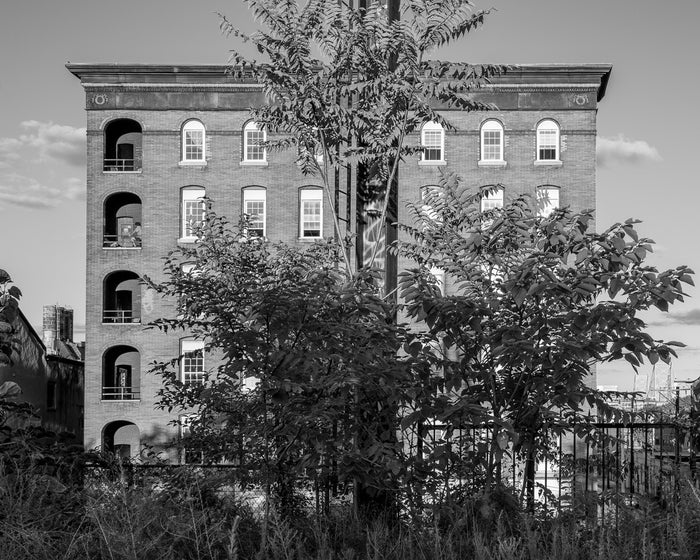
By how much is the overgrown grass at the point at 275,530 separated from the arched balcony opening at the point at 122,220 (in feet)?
122

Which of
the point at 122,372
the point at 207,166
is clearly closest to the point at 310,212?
the point at 207,166

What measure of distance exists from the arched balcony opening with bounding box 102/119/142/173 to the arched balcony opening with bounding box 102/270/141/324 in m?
5.87

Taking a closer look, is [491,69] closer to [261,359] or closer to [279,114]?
[279,114]

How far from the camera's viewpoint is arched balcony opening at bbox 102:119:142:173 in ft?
150

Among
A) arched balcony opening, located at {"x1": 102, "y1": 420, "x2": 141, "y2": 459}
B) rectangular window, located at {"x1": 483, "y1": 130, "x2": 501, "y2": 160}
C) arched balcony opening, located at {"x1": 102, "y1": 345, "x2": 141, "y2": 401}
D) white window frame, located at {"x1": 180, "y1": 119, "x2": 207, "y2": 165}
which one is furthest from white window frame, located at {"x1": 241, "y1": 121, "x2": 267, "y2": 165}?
arched balcony opening, located at {"x1": 102, "y1": 420, "x2": 141, "y2": 459}

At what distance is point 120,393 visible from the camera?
43.8 metres

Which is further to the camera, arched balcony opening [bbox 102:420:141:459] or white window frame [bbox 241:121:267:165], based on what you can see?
arched balcony opening [bbox 102:420:141:459]

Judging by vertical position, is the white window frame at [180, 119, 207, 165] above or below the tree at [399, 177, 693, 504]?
above

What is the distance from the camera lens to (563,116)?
4297cm

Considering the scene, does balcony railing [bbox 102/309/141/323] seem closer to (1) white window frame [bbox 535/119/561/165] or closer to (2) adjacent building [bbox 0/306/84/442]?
(2) adjacent building [bbox 0/306/84/442]

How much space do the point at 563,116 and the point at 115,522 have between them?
39.7 m

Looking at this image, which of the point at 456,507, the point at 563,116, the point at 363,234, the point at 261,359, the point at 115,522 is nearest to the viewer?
the point at 115,522

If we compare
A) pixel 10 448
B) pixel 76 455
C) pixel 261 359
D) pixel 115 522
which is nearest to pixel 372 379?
pixel 261 359

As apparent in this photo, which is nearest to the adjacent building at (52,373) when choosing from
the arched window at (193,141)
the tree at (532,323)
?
the arched window at (193,141)
